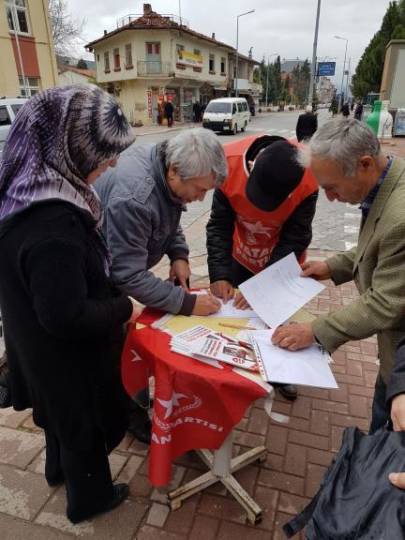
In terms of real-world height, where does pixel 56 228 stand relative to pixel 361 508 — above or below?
above

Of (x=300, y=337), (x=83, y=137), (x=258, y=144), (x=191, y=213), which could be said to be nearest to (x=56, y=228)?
(x=83, y=137)

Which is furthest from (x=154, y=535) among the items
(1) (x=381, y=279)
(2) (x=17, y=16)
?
(2) (x=17, y=16)

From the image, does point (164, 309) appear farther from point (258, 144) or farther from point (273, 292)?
point (258, 144)

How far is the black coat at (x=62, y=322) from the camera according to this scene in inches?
45.4

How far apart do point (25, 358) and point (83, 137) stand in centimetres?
78

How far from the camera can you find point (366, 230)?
1546mm

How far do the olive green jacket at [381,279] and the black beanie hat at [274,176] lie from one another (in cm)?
45

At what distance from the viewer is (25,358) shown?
143 cm

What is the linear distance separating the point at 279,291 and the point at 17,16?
2073 centimetres

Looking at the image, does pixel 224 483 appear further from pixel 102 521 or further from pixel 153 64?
pixel 153 64

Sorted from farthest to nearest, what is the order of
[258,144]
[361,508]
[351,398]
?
[351,398] → [258,144] → [361,508]

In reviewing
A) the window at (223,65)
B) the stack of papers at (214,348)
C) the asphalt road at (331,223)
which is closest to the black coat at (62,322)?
the stack of papers at (214,348)

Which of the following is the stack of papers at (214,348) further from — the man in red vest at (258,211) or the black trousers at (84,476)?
the black trousers at (84,476)

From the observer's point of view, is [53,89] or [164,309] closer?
[53,89]
